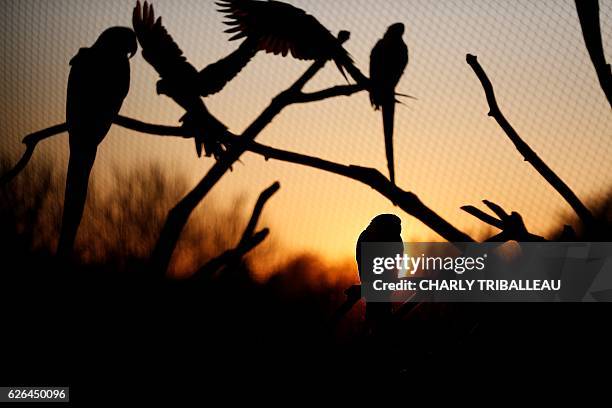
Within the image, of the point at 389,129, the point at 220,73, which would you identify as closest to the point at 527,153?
the point at 220,73

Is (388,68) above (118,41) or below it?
above

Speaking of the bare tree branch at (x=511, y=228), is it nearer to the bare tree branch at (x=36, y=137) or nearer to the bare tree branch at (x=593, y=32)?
the bare tree branch at (x=593, y=32)

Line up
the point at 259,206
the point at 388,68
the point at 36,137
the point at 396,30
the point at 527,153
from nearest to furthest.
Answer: the point at 259,206
the point at 527,153
the point at 36,137
the point at 388,68
the point at 396,30

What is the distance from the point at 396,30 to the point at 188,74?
2.18 m

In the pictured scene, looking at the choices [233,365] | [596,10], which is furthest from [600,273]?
[233,365]

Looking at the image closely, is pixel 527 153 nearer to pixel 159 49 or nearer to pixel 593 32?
pixel 593 32

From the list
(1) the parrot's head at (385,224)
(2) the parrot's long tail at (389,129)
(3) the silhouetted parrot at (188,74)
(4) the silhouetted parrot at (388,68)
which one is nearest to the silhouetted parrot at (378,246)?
(1) the parrot's head at (385,224)

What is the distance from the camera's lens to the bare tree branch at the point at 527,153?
3.89ft

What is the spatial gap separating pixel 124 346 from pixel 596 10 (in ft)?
3.28

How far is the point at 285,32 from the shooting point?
2.06 metres

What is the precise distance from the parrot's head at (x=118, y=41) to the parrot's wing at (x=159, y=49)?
3 cm

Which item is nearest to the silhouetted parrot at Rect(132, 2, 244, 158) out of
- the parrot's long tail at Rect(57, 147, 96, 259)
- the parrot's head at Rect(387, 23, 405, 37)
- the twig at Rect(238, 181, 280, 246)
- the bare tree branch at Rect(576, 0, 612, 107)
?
the parrot's long tail at Rect(57, 147, 96, 259)

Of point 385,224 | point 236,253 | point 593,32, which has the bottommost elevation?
point 236,253

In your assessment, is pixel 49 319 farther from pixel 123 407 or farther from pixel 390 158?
pixel 390 158
